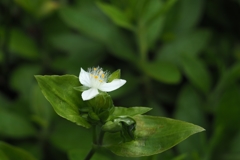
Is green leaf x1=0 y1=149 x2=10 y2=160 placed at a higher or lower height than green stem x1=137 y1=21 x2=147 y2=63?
lower

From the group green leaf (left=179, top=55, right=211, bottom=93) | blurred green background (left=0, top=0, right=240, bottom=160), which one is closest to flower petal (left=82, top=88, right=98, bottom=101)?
blurred green background (left=0, top=0, right=240, bottom=160)

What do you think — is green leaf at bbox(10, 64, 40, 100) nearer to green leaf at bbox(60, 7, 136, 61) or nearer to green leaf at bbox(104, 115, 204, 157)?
green leaf at bbox(60, 7, 136, 61)

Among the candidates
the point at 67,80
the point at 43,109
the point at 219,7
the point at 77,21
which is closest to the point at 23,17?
the point at 77,21

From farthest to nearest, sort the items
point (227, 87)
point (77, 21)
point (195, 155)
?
point (77, 21), point (227, 87), point (195, 155)

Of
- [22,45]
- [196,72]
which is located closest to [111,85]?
[196,72]

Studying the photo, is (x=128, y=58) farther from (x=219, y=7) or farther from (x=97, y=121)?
(x=97, y=121)

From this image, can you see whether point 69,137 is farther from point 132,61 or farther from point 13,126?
point 132,61

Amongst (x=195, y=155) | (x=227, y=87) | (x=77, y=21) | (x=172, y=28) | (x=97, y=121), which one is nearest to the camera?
(x=97, y=121)
